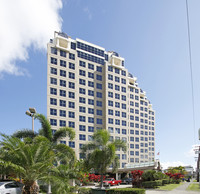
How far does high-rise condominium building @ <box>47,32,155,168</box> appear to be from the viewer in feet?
181

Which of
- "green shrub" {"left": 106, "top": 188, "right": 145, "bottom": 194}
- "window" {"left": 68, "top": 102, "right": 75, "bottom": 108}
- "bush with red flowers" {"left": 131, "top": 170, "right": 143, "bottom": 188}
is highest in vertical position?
"window" {"left": 68, "top": 102, "right": 75, "bottom": 108}

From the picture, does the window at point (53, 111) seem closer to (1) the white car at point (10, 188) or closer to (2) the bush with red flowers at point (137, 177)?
(2) the bush with red flowers at point (137, 177)

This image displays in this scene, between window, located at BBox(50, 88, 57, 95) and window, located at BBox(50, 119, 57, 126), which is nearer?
window, located at BBox(50, 119, 57, 126)

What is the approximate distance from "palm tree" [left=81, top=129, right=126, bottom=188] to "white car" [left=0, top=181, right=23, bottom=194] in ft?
27.4

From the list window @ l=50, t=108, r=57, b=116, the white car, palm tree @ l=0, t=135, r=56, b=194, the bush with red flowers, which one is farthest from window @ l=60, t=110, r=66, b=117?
palm tree @ l=0, t=135, r=56, b=194

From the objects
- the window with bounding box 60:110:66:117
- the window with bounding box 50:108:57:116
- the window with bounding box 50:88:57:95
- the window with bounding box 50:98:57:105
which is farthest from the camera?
the window with bounding box 60:110:66:117

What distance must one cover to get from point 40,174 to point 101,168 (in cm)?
894

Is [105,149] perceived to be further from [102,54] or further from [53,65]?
[102,54]

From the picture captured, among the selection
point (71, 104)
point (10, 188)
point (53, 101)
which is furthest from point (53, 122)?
point (10, 188)

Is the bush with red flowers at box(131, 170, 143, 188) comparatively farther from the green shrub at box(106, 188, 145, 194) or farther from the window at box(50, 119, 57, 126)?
the window at box(50, 119, 57, 126)

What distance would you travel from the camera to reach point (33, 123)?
82.5ft

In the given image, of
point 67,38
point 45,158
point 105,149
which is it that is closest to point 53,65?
point 67,38

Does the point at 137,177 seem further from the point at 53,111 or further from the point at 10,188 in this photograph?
the point at 53,111

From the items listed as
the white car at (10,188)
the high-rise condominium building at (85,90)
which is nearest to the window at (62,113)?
the high-rise condominium building at (85,90)
